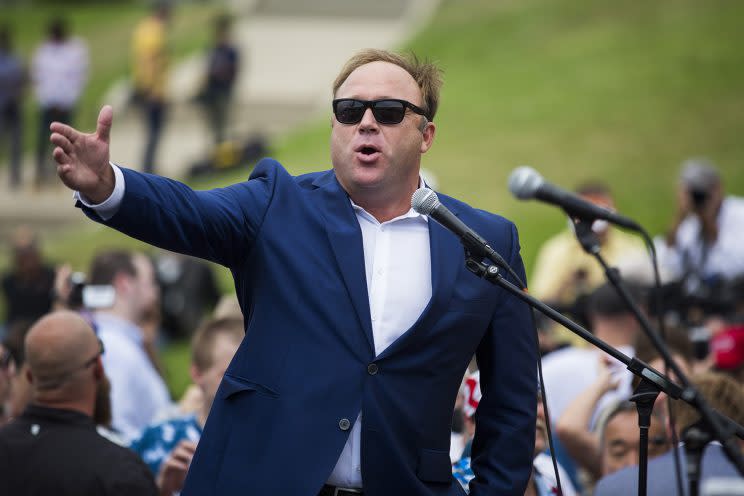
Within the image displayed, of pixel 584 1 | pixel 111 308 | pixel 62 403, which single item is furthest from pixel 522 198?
pixel 584 1

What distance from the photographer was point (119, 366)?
6.59m

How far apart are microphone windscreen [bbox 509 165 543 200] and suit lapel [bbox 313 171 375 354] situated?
1.84 ft

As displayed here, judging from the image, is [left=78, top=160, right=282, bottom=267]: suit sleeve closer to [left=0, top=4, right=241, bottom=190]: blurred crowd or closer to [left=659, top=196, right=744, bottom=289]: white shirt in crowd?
[left=659, top=196, right=744, bottom=289]: white shirt in crowd

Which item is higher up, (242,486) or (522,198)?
(522,198)

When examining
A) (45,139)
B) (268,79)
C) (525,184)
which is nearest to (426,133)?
(525,184)

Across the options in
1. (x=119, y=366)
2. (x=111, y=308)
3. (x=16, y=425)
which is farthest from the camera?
(x=111, y=308)

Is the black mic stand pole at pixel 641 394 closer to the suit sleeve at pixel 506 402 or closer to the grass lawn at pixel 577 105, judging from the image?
the suit sleeve at pixel 506 402

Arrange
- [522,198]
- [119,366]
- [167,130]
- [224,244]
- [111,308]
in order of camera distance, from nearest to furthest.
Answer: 1. [522,198]
2. [224,244]
3. [119,366]
4. [111,308]
5. [167,130]

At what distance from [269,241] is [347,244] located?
0.74 ft

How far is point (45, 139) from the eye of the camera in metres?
18.6

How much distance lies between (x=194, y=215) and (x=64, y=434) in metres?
1.50

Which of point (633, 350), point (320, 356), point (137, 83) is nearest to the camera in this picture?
point (320, 356)

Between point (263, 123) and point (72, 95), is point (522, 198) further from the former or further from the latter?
point (263, 123)

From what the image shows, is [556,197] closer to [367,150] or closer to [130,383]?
[367,150]
